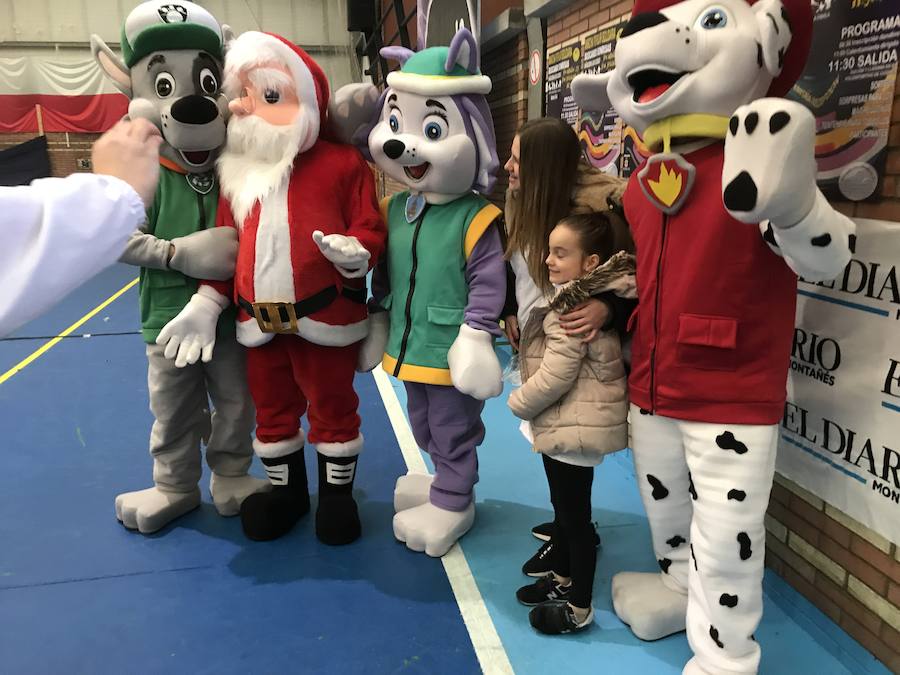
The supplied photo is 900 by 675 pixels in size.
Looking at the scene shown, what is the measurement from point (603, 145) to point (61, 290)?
3.32 meters

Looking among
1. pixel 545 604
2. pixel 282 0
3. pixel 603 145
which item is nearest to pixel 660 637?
pixel 545 604

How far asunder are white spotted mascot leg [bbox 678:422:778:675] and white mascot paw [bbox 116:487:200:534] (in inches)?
88.9

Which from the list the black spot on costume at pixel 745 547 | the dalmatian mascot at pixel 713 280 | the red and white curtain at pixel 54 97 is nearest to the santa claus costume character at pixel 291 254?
the dalmatian mascot at pixel 713 280

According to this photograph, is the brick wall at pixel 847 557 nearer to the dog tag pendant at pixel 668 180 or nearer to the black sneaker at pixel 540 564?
the dog tag pendant at pixel 668 180

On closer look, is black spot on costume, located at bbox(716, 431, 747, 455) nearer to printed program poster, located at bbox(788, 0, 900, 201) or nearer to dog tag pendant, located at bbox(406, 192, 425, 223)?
printed program poster, located at bbox(788, 0, 900, 201)

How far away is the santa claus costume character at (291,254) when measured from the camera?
2607 millimetres

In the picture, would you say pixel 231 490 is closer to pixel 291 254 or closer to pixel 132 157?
pixel 291 254

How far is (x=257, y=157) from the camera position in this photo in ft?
8.80

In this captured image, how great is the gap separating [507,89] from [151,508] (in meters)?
4.78

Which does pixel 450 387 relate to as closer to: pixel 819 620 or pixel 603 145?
pixel 819 620

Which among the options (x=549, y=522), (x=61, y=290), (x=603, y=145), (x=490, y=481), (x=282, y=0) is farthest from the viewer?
(x=282, y=0)

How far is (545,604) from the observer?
2.42m

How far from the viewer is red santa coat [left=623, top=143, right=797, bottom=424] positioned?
1.86 metres

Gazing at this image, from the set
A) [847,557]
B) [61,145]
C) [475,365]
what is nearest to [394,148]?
[475,365]
